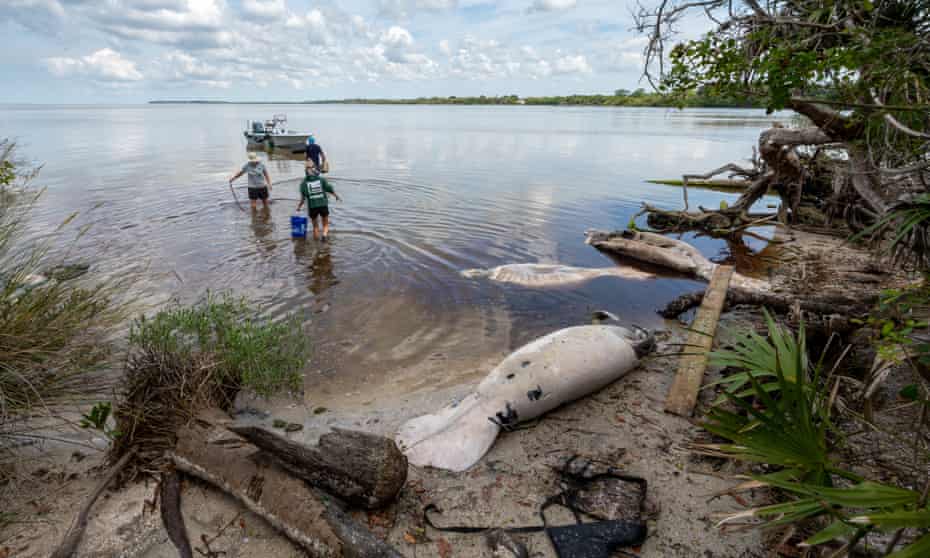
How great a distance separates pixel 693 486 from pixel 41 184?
77.3 feet

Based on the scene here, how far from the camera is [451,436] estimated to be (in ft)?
13.4

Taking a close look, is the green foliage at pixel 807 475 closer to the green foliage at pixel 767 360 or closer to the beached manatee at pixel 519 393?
the green foliage at pixel 767 360

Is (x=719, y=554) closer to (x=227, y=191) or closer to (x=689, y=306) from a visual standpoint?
(x=689, y=306)

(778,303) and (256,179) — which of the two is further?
(256,179)

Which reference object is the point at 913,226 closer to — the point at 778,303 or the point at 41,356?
the point at 778,303

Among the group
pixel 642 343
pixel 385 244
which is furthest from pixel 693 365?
pixel 385 244

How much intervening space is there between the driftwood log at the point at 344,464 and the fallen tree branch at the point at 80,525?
101 cm

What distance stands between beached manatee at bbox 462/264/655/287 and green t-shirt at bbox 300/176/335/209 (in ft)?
13.8

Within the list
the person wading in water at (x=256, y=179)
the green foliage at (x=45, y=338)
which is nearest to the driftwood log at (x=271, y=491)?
the green foliage at (x=45, y=338)

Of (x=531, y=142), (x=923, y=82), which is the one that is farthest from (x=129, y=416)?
(x=531, y=142)

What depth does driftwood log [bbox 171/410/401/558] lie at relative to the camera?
2641mm

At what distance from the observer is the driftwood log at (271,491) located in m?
2.64

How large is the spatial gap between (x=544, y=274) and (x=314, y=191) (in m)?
5.95

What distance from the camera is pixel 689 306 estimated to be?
7715mm
